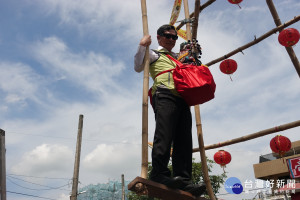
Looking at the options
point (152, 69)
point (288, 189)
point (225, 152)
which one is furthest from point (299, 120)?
point (288, 189)

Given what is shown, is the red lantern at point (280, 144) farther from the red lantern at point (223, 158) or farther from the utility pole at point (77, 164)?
the utility pole at point (77, 164)

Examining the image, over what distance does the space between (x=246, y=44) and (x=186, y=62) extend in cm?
265

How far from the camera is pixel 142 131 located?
2.94m

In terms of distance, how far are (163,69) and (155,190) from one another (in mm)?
1250

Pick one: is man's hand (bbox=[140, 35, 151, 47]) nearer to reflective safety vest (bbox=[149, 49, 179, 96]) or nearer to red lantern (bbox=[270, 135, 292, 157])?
reflective safety vest (bbox=[149, 49, 179, 96])

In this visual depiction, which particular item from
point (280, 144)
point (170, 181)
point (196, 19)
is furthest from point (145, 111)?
point (280, 144)

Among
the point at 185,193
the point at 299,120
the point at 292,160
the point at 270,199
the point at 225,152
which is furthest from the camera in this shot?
the point at 270,199

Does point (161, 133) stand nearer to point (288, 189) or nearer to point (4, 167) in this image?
point (4, 167)

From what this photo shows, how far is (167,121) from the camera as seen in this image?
3006 millimetres

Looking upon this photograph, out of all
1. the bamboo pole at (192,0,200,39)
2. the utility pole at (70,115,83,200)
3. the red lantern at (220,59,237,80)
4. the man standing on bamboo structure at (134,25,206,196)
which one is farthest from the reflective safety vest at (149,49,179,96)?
the utility pole at (70,115,83,200)

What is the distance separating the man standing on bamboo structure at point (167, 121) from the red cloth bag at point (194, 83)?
108mm

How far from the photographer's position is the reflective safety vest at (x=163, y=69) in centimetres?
322

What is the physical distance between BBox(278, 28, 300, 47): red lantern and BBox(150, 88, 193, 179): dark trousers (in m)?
3.51

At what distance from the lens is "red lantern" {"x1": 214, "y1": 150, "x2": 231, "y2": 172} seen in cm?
827
